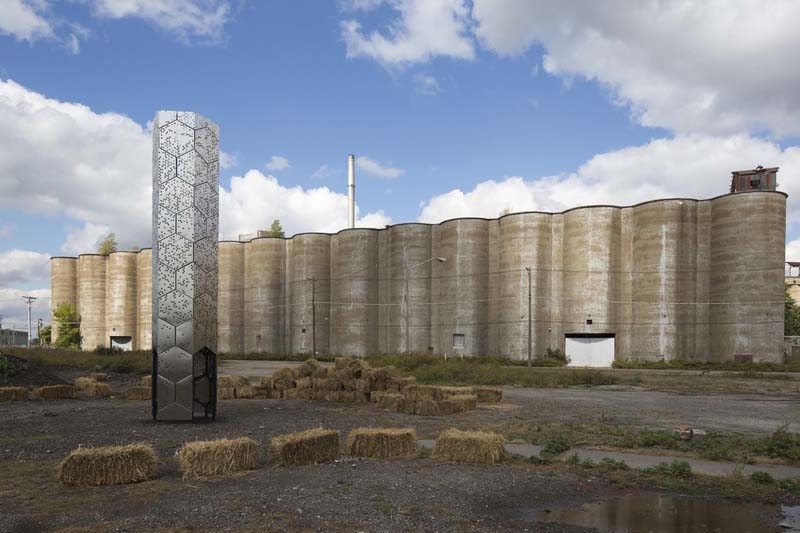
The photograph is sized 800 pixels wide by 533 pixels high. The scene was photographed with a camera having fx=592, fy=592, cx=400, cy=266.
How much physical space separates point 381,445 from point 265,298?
78.3 meters

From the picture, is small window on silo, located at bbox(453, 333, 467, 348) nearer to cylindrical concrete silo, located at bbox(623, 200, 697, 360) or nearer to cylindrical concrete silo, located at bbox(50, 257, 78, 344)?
cylindrical concrete silo, located at bbox(623, 200, 697, 360)

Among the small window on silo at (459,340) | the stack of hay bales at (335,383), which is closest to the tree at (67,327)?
the small window on silo at (459,340)

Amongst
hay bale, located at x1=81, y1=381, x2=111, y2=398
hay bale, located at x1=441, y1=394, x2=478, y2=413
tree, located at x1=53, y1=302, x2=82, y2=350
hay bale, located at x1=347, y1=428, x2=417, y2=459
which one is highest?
hay bale, located at x1=347, y1=428, x2=417, y2=459

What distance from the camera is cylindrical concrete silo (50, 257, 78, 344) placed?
111625 mm

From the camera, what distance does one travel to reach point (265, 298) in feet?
287

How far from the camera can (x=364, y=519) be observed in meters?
7.70

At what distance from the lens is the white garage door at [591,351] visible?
62.1 meters

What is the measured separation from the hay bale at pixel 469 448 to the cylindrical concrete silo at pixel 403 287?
59814mm

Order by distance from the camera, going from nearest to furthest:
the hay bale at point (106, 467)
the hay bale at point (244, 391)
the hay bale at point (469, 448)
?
the hay bale at point (106, 467)
the hay bale at point (469, 448)
the hay bale at point (244, 391)

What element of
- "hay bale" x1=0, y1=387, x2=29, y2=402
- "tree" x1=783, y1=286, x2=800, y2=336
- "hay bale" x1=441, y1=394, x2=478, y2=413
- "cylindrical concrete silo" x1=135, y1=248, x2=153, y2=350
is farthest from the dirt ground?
"tree" x1=783, y1=286, x2=800, y2=336

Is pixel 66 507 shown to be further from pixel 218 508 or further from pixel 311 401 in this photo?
pixel 311 401

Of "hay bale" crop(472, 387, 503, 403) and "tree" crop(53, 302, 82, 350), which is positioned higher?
"hay bale" crop(472, 387, 503, 403)

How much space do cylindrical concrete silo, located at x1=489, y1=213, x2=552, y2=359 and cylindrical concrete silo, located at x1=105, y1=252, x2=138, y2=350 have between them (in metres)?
66.9

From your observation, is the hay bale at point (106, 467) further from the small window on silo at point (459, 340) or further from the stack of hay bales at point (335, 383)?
the small window on silo at point (459, 340)
